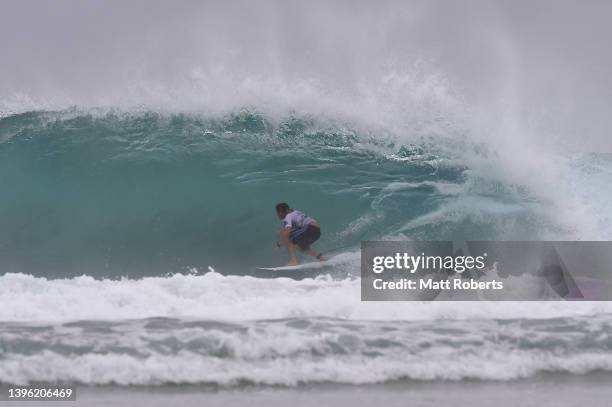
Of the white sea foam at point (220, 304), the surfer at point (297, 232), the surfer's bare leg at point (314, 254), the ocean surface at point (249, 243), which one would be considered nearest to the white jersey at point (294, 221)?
the surfer at point (297, 232)

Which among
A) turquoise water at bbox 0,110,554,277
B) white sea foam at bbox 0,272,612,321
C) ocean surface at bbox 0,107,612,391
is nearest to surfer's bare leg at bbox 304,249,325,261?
ocean surface at bbox 0,107,612,391

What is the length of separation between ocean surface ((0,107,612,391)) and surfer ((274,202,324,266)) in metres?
0.43

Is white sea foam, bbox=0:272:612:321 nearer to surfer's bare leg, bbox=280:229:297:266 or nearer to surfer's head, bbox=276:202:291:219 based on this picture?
surfer's bare leg, bbox=280:229:297:266

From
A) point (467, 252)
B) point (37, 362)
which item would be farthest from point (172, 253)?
point (37, 362)

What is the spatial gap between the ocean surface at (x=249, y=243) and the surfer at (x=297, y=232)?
434 millimetres

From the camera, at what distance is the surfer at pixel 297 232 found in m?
10.6

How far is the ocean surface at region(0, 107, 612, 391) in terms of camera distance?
21.6 ft

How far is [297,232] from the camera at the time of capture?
10695mm

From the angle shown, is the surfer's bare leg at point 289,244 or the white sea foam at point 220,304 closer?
the white sea foam at point 220,304

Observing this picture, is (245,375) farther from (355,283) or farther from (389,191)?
(389,191)

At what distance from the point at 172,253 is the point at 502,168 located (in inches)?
211

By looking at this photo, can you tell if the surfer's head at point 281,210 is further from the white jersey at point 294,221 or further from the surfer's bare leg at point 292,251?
the surfer's bare leg at point 292,251

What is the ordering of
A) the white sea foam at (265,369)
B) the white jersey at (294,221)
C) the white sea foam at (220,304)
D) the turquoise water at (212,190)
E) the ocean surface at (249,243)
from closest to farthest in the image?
the white sea foam at (265,369) < the ocean surface at (249,243) < the white sea foam at (220,304) < the white jersey at (294,221) < the turquoise water at (212,190)

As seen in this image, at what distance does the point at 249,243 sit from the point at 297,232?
143 cm
